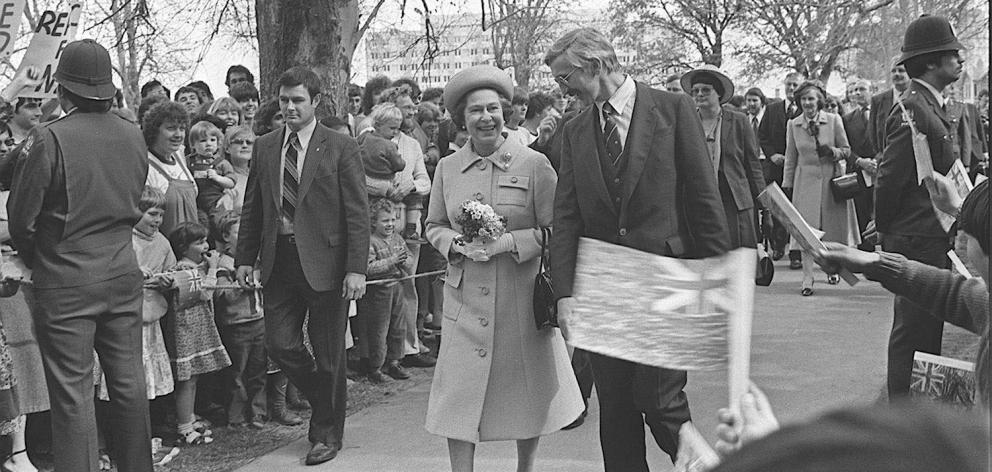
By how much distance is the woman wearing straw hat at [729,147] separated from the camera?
7703 mm

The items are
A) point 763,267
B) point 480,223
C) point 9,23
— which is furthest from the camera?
point 763,267

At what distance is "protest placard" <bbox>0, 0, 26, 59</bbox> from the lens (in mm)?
6188

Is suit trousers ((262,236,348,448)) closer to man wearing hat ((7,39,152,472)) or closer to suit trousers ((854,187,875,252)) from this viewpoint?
man wearing hat ((7,39,152,472))

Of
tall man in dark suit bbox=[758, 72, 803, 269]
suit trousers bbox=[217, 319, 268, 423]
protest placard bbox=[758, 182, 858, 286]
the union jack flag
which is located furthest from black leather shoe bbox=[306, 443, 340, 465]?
tall man in dark suit bbox=[758, 72, 803, 269]

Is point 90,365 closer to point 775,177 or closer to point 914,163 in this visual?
point 914,163

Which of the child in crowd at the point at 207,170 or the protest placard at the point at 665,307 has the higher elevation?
the child in crowd at the point at 207,170

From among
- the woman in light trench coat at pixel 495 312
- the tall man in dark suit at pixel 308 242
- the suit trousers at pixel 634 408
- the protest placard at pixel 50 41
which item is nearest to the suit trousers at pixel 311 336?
the tall man in dark suit at pixel 308 242

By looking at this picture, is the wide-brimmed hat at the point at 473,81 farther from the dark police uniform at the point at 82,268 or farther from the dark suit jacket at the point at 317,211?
the dark police uniform at the point at 82,268

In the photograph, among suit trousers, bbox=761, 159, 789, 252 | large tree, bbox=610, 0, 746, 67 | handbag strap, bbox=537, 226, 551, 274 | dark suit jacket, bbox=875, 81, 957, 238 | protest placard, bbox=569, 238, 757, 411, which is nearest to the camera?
protest placard, bbox=569, 238, 757, 411

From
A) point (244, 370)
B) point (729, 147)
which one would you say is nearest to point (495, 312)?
point (244, 370)

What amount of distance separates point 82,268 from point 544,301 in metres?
2.00

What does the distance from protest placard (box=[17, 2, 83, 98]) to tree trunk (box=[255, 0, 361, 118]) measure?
2.43 metres

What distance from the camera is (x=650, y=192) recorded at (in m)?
4.93

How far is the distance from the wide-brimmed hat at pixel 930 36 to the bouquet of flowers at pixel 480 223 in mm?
2379
